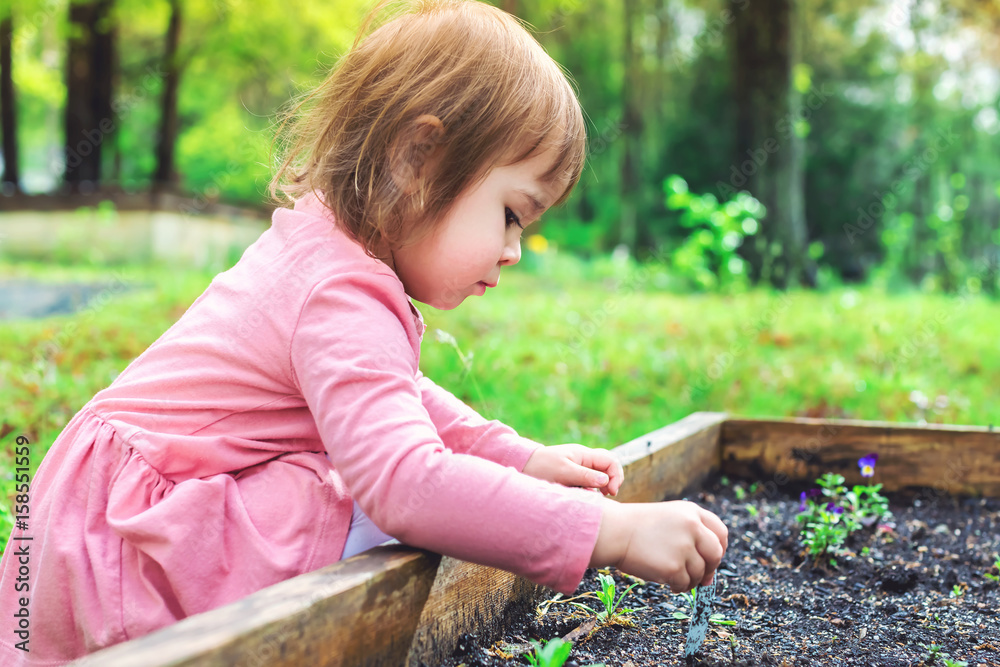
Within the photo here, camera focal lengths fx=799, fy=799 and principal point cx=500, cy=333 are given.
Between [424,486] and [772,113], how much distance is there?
8.10 m

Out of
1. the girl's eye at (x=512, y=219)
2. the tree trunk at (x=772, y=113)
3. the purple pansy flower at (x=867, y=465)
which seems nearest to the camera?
the girl's eye at (x=512, y=219)

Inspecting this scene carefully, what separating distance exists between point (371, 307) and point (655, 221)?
14959 millimetres

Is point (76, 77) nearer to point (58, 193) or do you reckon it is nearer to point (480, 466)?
point (58, 193)

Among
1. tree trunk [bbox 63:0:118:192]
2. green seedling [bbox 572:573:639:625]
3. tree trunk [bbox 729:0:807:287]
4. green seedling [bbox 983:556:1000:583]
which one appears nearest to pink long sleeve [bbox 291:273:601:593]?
green seedling [bbox 572:573:639:625]

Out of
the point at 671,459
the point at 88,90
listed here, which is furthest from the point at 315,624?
the point at 88,90

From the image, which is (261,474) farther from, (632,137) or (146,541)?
(632,137)

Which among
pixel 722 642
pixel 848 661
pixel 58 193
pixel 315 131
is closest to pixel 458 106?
pixel 315 131

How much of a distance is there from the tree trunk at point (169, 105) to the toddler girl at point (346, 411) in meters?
13.0

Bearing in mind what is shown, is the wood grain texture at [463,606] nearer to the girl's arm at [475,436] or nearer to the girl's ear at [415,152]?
the girl's arm at [475,436]

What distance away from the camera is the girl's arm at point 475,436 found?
5.18ft

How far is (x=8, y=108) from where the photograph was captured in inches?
556
